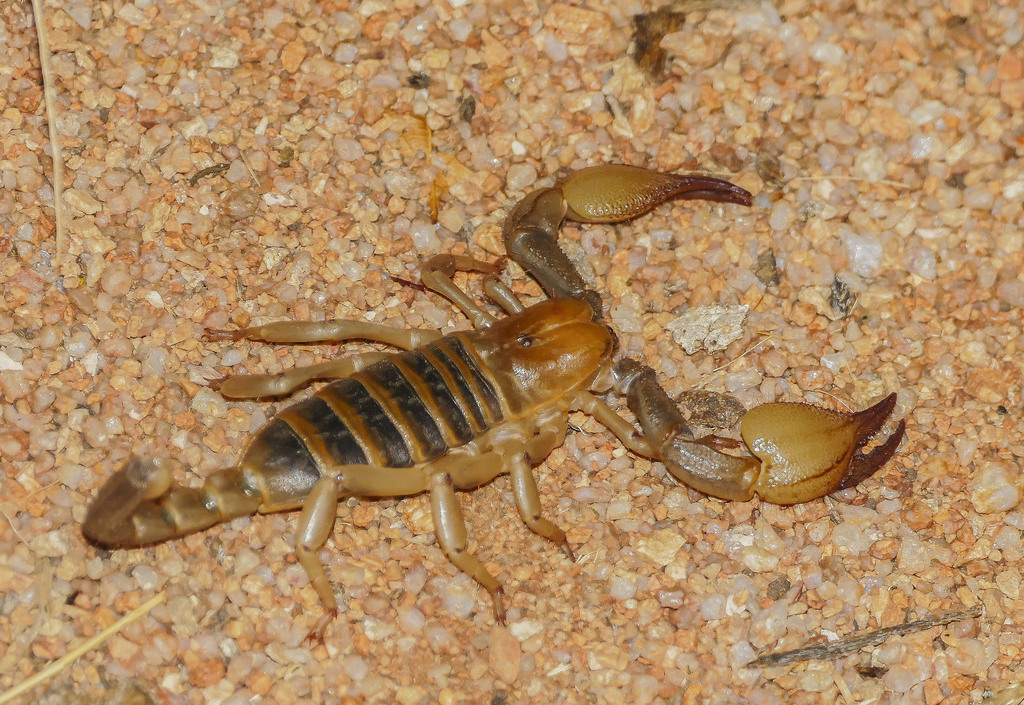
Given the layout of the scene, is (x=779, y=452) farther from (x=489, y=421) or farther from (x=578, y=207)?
(x=578, y=207)

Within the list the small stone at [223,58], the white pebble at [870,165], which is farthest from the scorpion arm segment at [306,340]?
the white pebble at [870,165]

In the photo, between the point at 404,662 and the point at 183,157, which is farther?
the point at 183,157

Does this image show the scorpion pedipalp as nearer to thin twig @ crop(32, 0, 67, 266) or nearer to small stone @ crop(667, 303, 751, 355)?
small stone @ crop(667, 303, 751, 355)

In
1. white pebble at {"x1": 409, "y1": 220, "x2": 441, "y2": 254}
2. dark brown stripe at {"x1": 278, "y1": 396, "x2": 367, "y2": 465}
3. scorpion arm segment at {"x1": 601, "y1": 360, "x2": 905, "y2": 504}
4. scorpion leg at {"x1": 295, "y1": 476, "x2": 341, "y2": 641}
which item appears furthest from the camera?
white pebble at {"x1": 409, "y1": 220, "x2": 441, "y2": 254}

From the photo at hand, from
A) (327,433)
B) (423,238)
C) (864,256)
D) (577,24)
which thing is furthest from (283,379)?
(864,256)

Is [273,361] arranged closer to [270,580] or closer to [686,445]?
[270,580]

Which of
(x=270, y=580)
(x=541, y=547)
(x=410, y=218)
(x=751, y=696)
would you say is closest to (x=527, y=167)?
(x=410, y=218)

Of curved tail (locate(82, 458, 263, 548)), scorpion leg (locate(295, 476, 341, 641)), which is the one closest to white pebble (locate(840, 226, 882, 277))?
scorpion leg (locate(295, 476, 341, 641))
